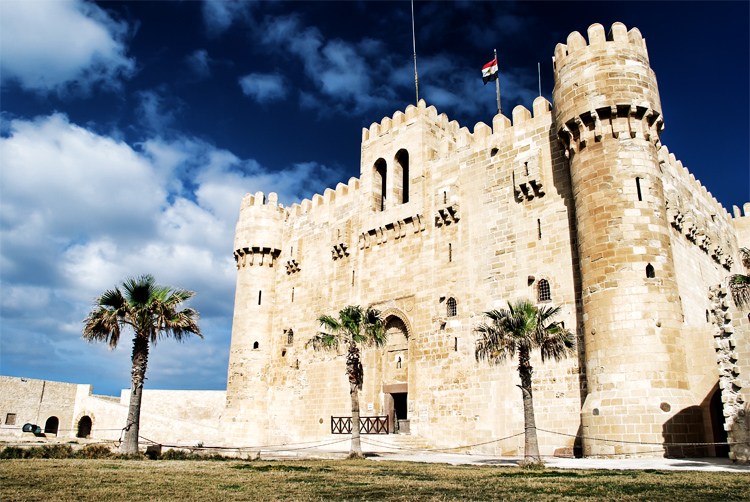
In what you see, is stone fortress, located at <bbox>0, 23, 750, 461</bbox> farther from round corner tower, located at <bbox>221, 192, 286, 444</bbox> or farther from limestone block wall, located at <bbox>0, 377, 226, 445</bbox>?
limestone block wall, located at <bbox>0, 377, 226, 445</bbox>

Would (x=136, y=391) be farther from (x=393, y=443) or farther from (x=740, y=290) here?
(x=740, y=290)

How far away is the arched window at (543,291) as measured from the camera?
1930 centimetres

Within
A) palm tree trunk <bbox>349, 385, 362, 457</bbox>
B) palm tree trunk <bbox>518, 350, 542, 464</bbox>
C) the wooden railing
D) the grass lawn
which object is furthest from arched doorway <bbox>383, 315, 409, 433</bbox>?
the grass lawn

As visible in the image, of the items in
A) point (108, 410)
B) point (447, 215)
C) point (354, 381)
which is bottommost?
point (108, 410)

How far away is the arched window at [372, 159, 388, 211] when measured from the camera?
88.4 feet

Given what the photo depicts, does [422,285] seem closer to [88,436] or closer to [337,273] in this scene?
[337,273]

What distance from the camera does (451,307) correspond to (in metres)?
21.9

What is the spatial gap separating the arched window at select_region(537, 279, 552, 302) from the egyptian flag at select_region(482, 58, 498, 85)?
998 cm

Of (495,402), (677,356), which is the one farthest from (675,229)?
(495,402)

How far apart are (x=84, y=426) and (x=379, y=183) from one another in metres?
24.6

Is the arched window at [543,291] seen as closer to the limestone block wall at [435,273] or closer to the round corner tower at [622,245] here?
the limestone block wall at [435,273]

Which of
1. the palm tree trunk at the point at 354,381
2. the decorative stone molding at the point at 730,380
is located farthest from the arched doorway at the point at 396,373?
the decorative stone molding at the point at 730,380

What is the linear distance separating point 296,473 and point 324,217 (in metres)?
18.9

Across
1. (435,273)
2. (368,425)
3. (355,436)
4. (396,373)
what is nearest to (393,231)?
(435,273)
